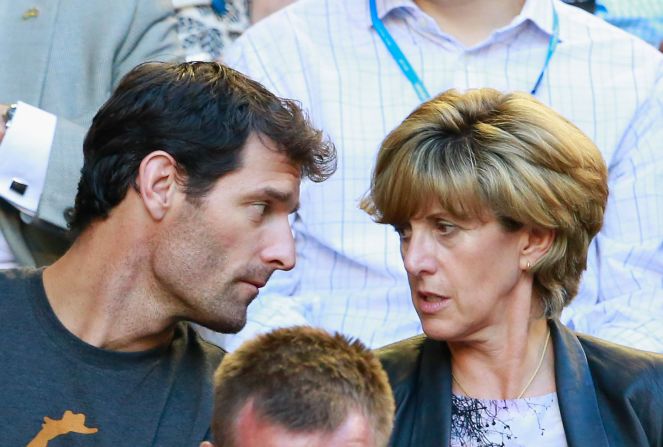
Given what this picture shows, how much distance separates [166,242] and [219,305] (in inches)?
7.4

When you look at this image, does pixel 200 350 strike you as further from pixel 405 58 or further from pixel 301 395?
pixel 405 58

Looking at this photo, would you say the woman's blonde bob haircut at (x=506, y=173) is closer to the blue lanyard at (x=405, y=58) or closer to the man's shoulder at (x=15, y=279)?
the blue lanyard at (x=405, y=58)

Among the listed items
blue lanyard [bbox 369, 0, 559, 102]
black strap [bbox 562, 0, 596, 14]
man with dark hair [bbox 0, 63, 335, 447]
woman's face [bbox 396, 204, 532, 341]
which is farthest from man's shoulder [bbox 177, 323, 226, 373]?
black strap [bbox 562, 0, 596, 14]

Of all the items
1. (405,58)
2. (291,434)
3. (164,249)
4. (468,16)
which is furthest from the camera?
(468,16)

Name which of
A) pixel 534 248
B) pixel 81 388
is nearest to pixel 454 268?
pixel 534 248

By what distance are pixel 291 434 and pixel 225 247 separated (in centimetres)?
95

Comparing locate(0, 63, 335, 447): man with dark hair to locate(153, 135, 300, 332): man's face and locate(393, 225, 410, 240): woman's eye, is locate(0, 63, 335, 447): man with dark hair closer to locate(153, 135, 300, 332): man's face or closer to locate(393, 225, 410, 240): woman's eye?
locate(153, 135, 300, 332): man's face

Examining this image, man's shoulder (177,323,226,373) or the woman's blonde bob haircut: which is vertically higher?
the woman's blonde bob haircut

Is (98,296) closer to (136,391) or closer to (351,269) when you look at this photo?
(136,391)

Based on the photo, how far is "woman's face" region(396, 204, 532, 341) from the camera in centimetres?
311

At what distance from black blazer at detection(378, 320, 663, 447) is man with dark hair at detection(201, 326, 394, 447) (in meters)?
0.71

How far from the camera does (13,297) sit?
3080 millimetres

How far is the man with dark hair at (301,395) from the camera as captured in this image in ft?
7.24

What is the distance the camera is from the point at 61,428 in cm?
288
